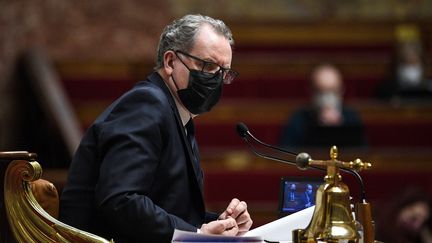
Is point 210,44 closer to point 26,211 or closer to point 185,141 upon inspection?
point 185,141

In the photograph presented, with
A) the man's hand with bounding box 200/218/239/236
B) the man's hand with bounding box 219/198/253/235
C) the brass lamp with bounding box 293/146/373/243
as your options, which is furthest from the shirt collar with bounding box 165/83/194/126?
the brass lamp with bounding box 293/146/373/243

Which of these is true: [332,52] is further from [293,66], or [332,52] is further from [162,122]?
[162,122]

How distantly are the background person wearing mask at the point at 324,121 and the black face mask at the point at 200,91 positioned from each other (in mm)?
2876

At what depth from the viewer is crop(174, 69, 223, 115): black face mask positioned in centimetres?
222

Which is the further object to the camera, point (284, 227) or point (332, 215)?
point (284, 227)

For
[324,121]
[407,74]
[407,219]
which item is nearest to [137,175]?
[407,219]

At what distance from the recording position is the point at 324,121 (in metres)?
5.31

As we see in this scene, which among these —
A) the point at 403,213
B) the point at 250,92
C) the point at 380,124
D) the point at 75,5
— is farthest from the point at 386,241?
the point at 75,5

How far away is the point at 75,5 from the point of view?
6.27 meters

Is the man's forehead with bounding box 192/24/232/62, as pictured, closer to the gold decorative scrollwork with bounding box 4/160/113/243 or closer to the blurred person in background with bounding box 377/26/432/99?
the gold decorative scrollwork with bounding box 4/160/113/243

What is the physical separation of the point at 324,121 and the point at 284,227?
333cm

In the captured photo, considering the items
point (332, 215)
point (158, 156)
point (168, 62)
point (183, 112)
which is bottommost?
point (332, 215)

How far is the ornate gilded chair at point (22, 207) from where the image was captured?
193 cm

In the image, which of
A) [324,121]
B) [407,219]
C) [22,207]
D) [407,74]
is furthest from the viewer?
[407,74]
